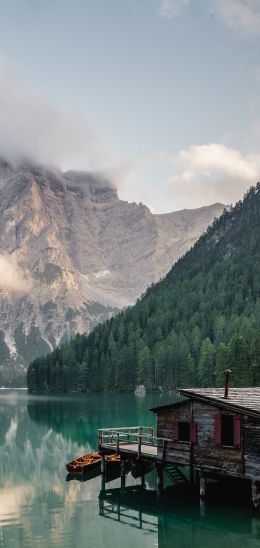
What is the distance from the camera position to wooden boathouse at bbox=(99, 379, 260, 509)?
40875mm

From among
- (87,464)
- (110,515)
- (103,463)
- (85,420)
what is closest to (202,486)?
(110,515)

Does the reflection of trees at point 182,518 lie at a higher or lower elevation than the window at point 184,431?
lower

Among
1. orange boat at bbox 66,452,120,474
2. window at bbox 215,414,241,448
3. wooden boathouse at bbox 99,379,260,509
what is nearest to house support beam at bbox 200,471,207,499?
wooden boathouse at bbox 99,379,260,509

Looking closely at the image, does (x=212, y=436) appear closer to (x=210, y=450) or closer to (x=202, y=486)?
(x=210, y=450)

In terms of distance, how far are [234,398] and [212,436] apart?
3365mm

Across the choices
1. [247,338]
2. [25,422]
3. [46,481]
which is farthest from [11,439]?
[247,338]

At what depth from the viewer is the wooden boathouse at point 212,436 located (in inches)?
1609

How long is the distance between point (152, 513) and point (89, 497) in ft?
24.4

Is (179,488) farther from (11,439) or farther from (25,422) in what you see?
(25,422)

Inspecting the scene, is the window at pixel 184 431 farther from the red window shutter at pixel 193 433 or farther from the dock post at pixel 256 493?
the dock post at pixel 256 493

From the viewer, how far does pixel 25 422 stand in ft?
368

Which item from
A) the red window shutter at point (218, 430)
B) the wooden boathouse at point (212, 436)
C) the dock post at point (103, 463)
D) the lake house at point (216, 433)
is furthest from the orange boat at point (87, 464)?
the red window shutter at point (218, 430)

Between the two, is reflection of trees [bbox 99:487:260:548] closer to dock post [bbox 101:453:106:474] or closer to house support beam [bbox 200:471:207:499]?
house support beam [bbox 200:471:207:499]

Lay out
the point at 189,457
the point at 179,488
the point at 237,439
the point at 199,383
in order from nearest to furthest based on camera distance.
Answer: the point at 237,439 → the point at 189,457 → the point at 179,488 → the point at 199,383
